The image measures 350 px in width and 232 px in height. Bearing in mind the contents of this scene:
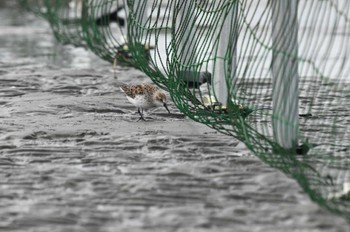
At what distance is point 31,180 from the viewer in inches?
357

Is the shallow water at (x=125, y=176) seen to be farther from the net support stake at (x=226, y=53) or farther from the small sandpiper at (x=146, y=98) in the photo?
the net support stake at (x=226, y=53)

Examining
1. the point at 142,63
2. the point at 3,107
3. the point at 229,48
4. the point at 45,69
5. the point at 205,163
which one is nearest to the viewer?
the point at 205,163

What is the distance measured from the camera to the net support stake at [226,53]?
11.6 metres

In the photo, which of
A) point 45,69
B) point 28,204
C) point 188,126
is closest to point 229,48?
point 188,126

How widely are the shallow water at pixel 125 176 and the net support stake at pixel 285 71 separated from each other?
41 cm

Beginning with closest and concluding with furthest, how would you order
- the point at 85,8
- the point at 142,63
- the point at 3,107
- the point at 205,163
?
the point at 205,163 < the point at 3,107 < the point at 142,63 < the point at 85,8

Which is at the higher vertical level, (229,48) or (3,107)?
(229,48)

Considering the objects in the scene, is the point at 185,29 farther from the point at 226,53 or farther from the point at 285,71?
the point at 285,71

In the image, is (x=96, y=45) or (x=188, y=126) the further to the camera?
(x=96, y=45)

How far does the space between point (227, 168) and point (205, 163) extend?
0.31 m

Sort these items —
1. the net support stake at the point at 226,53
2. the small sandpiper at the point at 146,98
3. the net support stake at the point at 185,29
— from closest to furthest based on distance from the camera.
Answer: the net support stake at the point at 226,53, the small sandpiper at the point at 146,98, the net support stake at the point at 185,29

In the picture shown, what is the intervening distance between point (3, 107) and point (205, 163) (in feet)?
15.3

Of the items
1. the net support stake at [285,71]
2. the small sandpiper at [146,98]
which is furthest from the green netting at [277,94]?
the small sandpiper at [146,98]

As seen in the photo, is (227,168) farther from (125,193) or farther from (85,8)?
(85,8)
